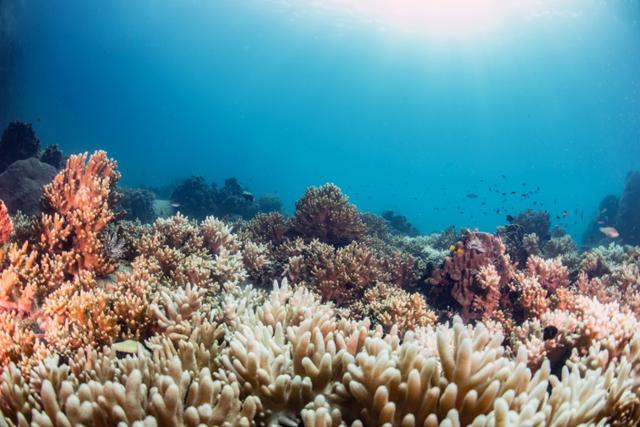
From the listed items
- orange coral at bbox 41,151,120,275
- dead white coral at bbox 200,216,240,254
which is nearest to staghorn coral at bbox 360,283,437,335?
dead white coral at bbox 200,216,240,254

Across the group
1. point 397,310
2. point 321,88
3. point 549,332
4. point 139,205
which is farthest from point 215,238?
point 321,88

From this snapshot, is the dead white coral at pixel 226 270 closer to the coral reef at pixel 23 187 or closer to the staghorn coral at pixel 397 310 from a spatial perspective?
the staghorn coral at pixel 397 310

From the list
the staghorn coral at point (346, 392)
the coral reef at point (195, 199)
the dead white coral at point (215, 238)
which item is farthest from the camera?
the coral reef at point (195, 199)

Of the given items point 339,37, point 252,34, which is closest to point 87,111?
point 252,34

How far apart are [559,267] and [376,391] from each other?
24.7 ft

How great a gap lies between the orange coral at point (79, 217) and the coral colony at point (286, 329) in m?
0.03

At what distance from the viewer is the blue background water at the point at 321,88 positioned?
60969 mm

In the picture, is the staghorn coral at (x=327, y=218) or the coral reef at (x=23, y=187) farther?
the coral reef at (x=23, y=187)

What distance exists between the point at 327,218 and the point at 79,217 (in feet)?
18.5

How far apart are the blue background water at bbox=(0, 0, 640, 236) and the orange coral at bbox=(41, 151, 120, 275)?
85.3 feet

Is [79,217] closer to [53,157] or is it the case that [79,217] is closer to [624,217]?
[53,157]

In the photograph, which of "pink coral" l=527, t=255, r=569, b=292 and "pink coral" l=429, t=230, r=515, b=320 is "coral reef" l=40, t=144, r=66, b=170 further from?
"pink coral" l=527, t=255, r=569, b=292

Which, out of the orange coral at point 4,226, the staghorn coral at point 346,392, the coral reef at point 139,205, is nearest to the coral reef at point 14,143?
the coral reef at point 139,205

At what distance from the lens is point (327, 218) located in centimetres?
952
